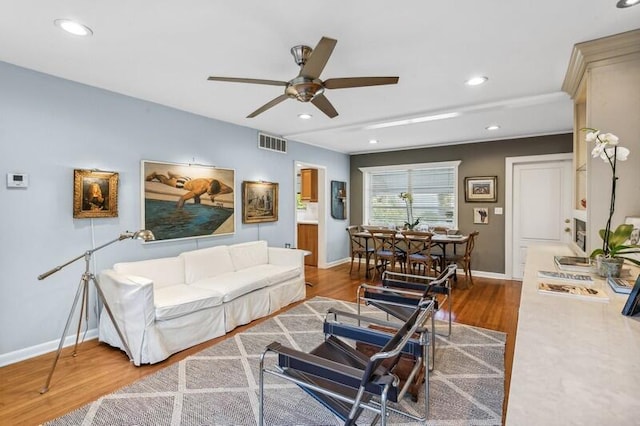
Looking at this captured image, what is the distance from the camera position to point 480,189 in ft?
19.0

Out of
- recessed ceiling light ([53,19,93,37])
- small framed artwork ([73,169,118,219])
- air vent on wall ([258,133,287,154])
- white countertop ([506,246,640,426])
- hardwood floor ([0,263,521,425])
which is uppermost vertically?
recessed ceiling light ([53,19,93,37])

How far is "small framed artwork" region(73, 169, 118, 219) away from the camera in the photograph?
298 cm

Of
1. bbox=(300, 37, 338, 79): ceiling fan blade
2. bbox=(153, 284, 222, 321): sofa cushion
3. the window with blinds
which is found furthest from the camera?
the window with blinds

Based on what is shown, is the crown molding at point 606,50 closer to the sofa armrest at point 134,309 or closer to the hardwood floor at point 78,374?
the hardwood floor at point 78,374

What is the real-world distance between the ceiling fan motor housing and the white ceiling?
1.04 feet

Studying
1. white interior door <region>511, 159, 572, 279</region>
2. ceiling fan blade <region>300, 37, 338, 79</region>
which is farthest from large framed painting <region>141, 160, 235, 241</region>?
white interior door <region>511, 159, 572, 279</region>

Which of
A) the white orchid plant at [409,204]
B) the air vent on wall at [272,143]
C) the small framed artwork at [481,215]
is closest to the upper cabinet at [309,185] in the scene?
the air vent on wall at [272,143]

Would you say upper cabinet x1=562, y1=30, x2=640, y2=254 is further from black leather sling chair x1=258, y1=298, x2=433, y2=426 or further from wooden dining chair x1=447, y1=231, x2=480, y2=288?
wooden dining chair x1=447, y1=231, x2=480, y2=288

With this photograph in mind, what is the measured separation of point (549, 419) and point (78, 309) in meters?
3.66

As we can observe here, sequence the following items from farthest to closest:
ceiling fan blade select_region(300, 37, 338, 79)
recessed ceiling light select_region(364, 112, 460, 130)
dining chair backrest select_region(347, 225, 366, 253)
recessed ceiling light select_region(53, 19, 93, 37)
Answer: dining chair backrest select_region(347, 225, 366, 253)
recessed ceiling light select_region(364, 112, 460, 130)
recessed ceiling light select_region(53, 19, 93, 37)
ceiling fan blade select_region(300, 37, 338, 79)

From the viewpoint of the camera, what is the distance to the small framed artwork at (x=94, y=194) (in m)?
2.98

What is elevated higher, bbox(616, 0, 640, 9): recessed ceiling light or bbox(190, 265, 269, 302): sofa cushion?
bbox(616, 0, 640, 9): recessed ceiling light

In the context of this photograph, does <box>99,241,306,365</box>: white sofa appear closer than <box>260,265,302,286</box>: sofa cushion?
Yes

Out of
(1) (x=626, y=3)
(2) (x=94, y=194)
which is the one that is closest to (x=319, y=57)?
(1) (x=626, y=3)
